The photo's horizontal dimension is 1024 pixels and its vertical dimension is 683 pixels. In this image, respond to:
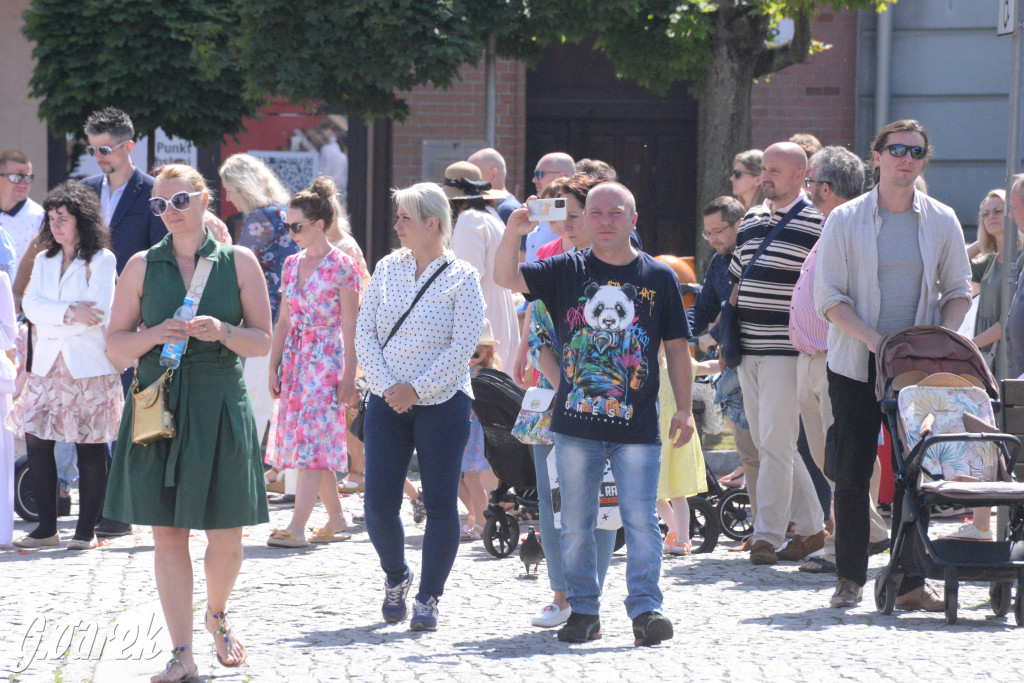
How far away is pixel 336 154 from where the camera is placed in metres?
16.4

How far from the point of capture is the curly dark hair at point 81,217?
8.66 meters

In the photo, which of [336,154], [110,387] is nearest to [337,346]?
[110,387]

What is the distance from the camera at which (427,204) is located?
6715mm

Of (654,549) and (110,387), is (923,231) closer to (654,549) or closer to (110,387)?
(654,549)

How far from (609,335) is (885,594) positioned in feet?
5.76

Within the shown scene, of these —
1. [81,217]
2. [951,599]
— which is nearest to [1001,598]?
[951,599]

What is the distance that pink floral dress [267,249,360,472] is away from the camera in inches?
348

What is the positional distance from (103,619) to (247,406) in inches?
58.2

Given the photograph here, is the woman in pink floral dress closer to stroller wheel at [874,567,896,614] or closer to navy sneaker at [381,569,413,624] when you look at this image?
navy sneaker at [381,569,413,624]

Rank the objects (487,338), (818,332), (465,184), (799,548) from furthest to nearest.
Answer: (465,184) < (487,338) < (799,548) < (818,332)

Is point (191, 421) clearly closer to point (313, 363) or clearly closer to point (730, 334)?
point (313, 363)

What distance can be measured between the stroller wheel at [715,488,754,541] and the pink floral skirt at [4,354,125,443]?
3536mm

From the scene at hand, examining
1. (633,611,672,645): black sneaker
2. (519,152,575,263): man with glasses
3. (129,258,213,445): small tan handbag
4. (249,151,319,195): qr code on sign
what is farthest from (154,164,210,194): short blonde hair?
Answer: (249,151,319,195): qr code on sign

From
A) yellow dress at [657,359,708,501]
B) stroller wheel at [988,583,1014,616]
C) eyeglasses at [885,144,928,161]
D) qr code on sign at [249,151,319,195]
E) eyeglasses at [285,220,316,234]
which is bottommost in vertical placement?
stroller wheel at [988,583,1014,616]
